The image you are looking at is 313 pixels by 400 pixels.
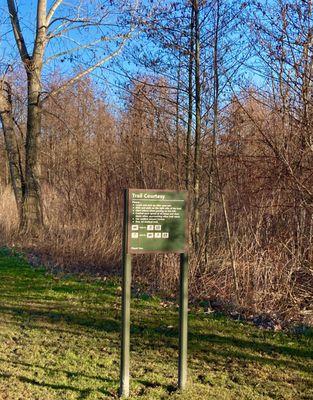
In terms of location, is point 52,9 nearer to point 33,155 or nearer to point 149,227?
point 33,155

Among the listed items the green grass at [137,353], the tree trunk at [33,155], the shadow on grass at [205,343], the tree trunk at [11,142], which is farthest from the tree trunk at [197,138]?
the tree trunk at [11,142]

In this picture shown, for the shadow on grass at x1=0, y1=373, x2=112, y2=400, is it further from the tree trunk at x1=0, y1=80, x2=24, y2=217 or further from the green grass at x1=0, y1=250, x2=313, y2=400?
the tree trunk at x1=0, y1=80, x2=24, y2=217

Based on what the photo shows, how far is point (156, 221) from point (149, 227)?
80mm

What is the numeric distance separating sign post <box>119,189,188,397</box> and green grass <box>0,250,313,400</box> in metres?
0.60

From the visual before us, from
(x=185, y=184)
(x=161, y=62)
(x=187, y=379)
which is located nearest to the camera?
(x=187, y=379)

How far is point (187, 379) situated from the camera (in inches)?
180

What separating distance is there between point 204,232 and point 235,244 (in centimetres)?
103

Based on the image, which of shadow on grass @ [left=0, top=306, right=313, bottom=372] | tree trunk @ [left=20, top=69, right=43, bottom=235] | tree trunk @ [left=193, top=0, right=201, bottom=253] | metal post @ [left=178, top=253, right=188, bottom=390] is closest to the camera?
metal post @ [left=178, top=253, right=188, bottom=390]

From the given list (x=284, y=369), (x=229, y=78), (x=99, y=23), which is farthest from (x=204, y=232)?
(x=99, y=23)

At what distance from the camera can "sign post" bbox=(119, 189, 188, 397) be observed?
4.06 meters

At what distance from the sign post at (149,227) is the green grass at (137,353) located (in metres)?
0.60

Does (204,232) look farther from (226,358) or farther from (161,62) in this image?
(226,358)

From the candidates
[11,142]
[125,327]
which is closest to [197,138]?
[125,327]

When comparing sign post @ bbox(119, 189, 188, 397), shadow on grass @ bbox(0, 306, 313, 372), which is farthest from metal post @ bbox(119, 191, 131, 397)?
shadow on grass @ bbox(0, 306, 313, 372)
